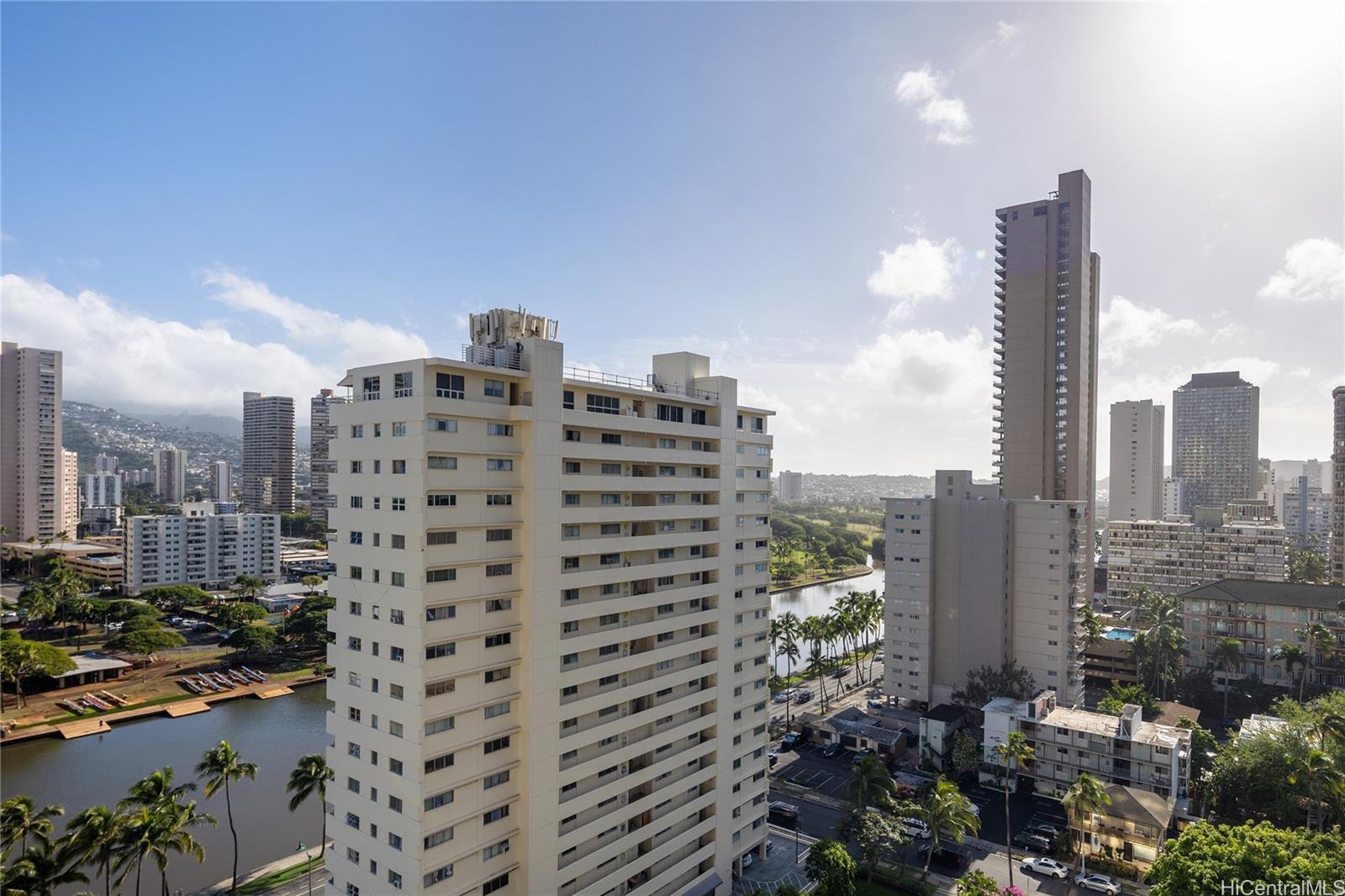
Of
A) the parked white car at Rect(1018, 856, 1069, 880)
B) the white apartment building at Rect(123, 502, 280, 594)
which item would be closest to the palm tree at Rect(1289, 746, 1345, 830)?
the parked white car at Rect(1018, 856, 1069, 880)

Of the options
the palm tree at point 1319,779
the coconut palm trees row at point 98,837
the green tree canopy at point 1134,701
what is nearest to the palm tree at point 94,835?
the coconut palm trees row at point 98,837

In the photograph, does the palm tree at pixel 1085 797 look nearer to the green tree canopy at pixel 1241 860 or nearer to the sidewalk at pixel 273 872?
the green tree canopy at pixel 1241 860

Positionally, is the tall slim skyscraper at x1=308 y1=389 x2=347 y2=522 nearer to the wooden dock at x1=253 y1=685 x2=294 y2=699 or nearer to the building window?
the wooden dock at x1=253 y1=685 x2=294 y2=699

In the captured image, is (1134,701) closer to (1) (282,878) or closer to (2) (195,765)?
(1) (282,878)

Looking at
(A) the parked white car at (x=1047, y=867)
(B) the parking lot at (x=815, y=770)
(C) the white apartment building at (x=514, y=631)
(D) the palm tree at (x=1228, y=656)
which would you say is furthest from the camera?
(D) the palm tree at (x=1228, y=656)

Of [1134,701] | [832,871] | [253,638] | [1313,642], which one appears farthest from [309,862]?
[1313,642]

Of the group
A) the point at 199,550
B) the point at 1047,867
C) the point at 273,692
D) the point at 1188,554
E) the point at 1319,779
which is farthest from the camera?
the point at 199,550

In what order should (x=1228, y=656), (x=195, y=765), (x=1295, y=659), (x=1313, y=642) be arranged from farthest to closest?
(x=1228, y=656) → (x=1313, y=642) → (x=1295, y=659) → (x=195, y=765)
